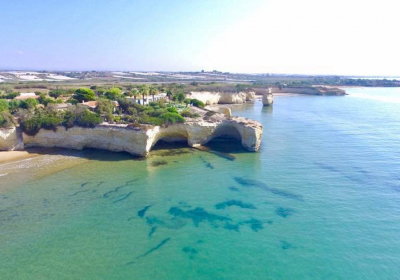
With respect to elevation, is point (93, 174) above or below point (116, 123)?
below

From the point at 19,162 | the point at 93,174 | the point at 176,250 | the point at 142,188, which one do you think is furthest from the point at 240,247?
the point at 19,162

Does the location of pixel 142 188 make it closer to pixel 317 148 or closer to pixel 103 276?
pixel 103 276

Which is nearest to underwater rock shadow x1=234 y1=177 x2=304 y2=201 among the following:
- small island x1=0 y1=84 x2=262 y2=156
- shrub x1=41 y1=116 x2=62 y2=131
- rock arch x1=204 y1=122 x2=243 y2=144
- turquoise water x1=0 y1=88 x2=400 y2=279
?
turquoise water x1=0 y1=88 x2=400 y2=279

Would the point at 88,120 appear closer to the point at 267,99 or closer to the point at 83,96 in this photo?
the point at 83,96

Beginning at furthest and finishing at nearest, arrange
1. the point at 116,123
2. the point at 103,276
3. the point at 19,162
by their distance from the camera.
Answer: the point at 116,123
the point at 19,162
the point at 103,276

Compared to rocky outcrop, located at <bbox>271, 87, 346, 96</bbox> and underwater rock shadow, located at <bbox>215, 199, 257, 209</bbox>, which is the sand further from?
rocky outcrop, located at <bbox>271, 87, 346, 96</bbox>

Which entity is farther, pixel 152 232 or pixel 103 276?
pixel 152 232

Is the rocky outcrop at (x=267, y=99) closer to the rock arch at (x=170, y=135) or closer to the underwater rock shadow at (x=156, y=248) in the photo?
the rock arch at (x=170, y=135)

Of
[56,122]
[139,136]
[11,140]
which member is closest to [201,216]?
[139,136]
